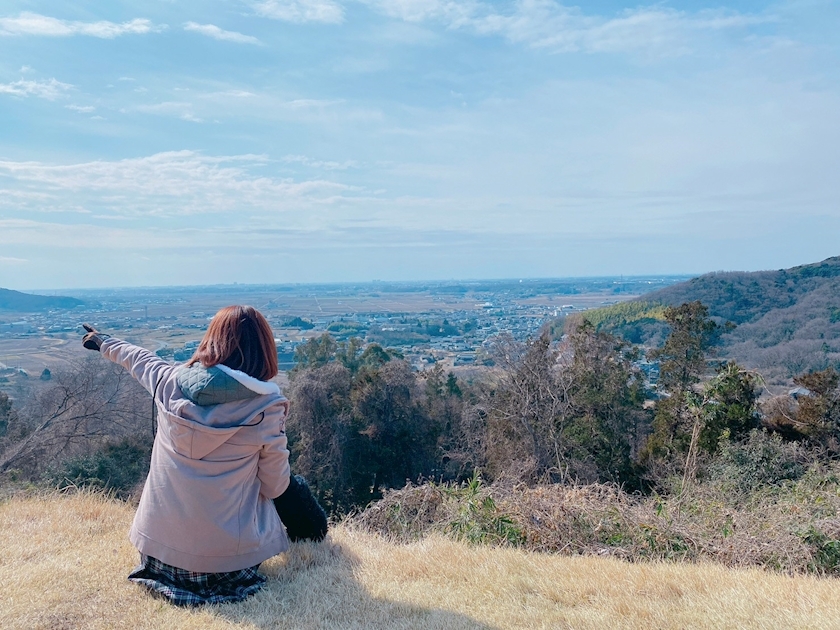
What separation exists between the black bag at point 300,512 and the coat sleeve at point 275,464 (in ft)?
0.85

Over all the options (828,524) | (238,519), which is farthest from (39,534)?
(828,524)

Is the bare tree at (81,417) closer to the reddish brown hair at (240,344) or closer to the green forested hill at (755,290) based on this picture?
the reddish brown hair at (240,344)

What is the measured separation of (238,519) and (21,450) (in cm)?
1069

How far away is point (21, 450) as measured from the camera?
1161cm

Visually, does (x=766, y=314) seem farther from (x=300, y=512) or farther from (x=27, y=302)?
(x=300, y=512)

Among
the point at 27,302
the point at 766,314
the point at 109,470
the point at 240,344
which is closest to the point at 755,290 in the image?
the point at 766,314

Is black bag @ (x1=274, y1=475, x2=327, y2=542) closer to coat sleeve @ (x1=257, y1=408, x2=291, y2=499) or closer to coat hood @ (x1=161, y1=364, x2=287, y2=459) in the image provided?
coat sleeve @ (x1=257, y1=408, x2=291, y2=499)

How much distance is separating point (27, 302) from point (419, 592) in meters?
26.5

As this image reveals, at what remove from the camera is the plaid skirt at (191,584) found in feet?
10.6

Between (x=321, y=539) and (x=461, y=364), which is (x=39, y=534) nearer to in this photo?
(x=321, y=539)

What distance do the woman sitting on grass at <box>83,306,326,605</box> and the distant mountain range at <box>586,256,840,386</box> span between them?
973 inches

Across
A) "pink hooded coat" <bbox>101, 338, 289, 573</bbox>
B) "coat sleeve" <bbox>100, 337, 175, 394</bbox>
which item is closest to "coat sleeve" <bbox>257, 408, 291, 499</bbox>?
"pink hooded coat" <bbox>101, 338, 289, 573</bbox>

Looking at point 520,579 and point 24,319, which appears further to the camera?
point 24,319

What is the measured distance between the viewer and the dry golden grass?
3010mm
